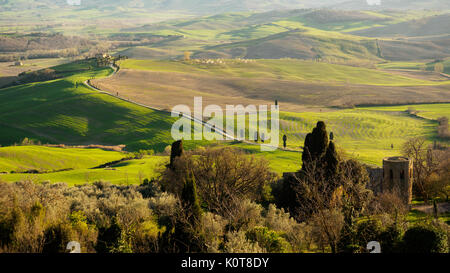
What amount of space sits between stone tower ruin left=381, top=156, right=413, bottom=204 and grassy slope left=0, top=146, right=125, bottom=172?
50425 mm

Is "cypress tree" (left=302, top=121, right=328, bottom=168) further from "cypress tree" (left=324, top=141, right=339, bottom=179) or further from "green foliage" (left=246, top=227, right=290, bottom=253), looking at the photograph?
"green foliage" (left=246, top=227, right=290, bottom=253)

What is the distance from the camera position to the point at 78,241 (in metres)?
30.7

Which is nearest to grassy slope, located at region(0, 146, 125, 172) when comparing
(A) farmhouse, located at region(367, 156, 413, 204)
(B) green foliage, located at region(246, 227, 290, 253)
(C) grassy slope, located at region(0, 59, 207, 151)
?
(C) grassy slope, located at region(0, 59, 207, 151)

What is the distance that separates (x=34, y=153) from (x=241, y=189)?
1882 inches

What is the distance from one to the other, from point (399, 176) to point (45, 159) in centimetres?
5829

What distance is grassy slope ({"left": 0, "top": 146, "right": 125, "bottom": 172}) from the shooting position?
8038 cm

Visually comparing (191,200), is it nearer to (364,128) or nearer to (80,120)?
(364,128)

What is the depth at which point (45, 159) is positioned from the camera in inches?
3334

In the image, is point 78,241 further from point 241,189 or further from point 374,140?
point 374,140

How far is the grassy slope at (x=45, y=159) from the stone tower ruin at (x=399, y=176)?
5042cm

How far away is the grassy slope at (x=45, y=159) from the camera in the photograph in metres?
80.4

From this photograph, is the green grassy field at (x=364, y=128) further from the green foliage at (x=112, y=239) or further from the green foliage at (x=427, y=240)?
the green foliage at (x=112, y=239)

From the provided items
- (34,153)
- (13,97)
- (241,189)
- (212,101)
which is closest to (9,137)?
(34,153)

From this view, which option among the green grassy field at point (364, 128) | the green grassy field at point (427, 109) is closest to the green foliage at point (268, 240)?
the green grassy field at point (364, 128)
